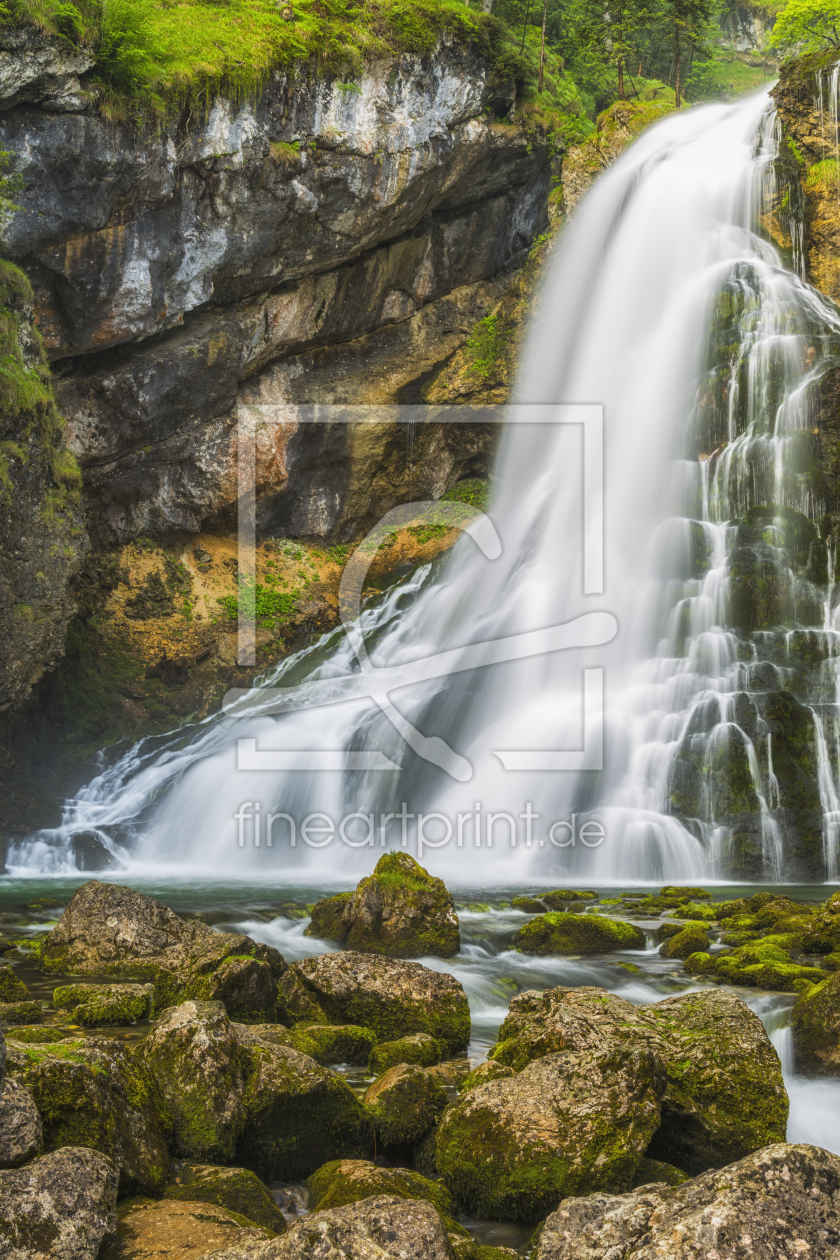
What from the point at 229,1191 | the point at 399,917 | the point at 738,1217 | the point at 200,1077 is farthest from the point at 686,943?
the point at 738,1217

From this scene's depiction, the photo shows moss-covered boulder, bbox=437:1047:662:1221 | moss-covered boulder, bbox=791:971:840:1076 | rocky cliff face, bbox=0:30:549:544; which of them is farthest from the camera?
rocky cliff face, bbox=0:30:549:544

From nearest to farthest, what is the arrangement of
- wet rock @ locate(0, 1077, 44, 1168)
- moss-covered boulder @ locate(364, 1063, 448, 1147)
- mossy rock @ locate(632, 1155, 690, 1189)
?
wet rock @ locate(0, 1077, 44, 1168), mossy rock @ locate(632, 1155, 690, 1189), moss-covered boulder @ locate(364, 1063, 448, 1147)

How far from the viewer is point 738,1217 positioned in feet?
10.2

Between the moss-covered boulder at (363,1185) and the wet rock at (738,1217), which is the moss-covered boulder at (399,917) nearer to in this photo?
the moss-covered boulder at (363,1185)

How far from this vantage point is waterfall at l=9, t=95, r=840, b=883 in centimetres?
1338

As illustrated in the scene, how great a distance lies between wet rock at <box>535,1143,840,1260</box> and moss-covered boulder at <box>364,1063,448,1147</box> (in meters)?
1.81

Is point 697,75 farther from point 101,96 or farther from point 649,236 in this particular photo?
point 101,96

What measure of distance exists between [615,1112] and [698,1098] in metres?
0.72

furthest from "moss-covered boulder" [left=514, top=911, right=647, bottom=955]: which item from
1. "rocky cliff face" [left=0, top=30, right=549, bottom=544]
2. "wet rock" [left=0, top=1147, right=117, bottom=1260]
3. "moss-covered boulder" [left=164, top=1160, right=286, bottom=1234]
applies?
"rocky cliff face" [left=0, top=30, right=549, bottom=544]

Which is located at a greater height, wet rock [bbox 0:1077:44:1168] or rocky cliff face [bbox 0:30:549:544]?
rocky cliff face [bbox 0:30:549:544]

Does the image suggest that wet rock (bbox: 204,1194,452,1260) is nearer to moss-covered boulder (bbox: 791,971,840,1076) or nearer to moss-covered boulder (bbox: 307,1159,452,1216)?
moss-covered boulder (bbox: 307,1159,452,1216)

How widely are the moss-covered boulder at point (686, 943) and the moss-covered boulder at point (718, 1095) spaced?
10.4 feet

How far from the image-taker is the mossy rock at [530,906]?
34.6 ft

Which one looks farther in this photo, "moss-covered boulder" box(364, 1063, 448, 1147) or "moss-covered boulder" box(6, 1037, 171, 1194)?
"moss-covered boulder" box(364, 1063, 448, 1147)
